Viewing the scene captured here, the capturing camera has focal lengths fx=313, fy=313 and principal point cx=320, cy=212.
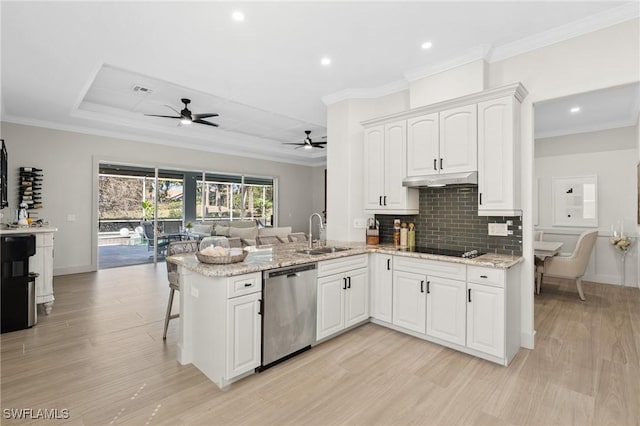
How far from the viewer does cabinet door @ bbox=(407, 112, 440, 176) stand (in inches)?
127

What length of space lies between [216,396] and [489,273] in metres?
2.33

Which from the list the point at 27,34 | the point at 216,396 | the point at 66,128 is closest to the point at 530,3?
the point at 216,396

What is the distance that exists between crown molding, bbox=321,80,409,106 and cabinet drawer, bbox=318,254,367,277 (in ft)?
7.09

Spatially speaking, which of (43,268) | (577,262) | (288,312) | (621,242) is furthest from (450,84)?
(43,268)

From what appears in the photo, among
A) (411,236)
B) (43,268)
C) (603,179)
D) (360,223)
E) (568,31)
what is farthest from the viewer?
(603,179)

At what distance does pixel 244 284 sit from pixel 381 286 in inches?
65.0

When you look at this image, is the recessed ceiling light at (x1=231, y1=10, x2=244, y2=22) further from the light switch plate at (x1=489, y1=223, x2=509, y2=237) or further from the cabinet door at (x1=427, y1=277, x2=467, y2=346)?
the light switch plate at (x1=489, y1=223, x2=509, y2=237)

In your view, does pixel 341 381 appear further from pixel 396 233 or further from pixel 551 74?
pixel 551 74

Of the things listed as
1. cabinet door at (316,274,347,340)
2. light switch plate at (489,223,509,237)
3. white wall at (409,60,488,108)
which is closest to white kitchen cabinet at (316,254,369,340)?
cabinet door at (316,274,347,340)

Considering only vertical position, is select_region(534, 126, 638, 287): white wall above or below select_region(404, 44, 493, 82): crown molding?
below

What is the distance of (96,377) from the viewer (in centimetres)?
243

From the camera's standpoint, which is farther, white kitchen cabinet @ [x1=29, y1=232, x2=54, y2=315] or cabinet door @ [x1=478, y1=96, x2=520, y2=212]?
white kitchen cabinet @ [x1=29, y1=232, x2=54, y2=315]

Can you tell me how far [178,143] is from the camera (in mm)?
7246

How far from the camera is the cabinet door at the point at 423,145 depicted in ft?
10.6
